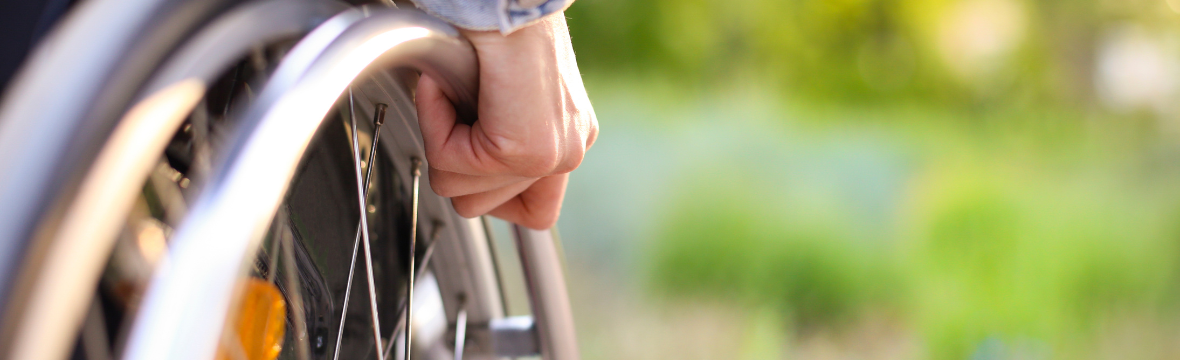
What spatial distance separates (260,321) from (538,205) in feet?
0.47

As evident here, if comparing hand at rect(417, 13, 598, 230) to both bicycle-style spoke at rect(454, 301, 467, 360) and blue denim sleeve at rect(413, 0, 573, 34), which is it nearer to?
blue denim sleeve at rect(413, 0, 573, 34)

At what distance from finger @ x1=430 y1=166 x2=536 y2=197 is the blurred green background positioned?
1186 millimetres

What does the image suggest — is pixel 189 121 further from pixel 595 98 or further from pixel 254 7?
pixel 595 98

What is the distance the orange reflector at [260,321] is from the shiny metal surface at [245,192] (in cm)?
11

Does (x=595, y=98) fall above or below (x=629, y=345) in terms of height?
above

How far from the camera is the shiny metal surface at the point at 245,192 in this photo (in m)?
0.13

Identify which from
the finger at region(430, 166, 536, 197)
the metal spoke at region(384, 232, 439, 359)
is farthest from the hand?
the metal spoke at region(384, 232, 439, 359)

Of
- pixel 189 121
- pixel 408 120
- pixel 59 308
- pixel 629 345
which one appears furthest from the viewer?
pixel 629 345

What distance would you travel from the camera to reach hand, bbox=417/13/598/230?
0.91 feet

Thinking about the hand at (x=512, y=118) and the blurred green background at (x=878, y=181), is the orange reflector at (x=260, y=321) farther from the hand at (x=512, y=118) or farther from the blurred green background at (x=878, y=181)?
the blurred green background at (x=878, y=181)

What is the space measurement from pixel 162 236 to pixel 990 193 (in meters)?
1.76

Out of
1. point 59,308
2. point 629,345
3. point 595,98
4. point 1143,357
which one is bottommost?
point 1143,357

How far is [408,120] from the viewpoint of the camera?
34 cm

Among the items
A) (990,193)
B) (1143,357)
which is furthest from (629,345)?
(1143,357)
